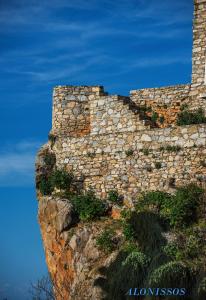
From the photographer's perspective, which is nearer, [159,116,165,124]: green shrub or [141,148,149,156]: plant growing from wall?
[141,148,149,156]: plant growing from wall

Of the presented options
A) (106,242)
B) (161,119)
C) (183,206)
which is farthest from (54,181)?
(183,206)

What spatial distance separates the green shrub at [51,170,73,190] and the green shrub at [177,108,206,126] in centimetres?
508

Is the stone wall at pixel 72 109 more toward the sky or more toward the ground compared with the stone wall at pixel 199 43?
more toward the ground

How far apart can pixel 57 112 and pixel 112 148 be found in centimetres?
428

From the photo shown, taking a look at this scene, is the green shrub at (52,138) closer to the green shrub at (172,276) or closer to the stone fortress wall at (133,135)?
the stone fortress wall at (133,135)

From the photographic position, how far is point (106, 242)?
3503cm

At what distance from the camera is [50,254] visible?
1508 inches

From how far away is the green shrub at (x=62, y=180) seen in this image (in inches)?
1539

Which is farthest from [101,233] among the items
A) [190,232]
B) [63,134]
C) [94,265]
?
[63,134]

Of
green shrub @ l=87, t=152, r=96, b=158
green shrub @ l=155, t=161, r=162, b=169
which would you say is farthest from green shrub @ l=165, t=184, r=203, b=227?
green shrub @ l=87, t=152, r=96, b=158

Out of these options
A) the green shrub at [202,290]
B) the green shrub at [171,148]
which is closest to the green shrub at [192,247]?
the green shrub at [202,290]

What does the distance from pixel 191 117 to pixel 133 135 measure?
2.64 meters

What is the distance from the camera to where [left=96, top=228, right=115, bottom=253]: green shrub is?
34938 mm

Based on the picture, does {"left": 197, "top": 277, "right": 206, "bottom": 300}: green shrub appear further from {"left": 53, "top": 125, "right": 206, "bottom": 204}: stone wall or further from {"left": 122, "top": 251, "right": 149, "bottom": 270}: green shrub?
{"left": 53, "top": 125, "right": 206, "bottom": 204}: stone wall
